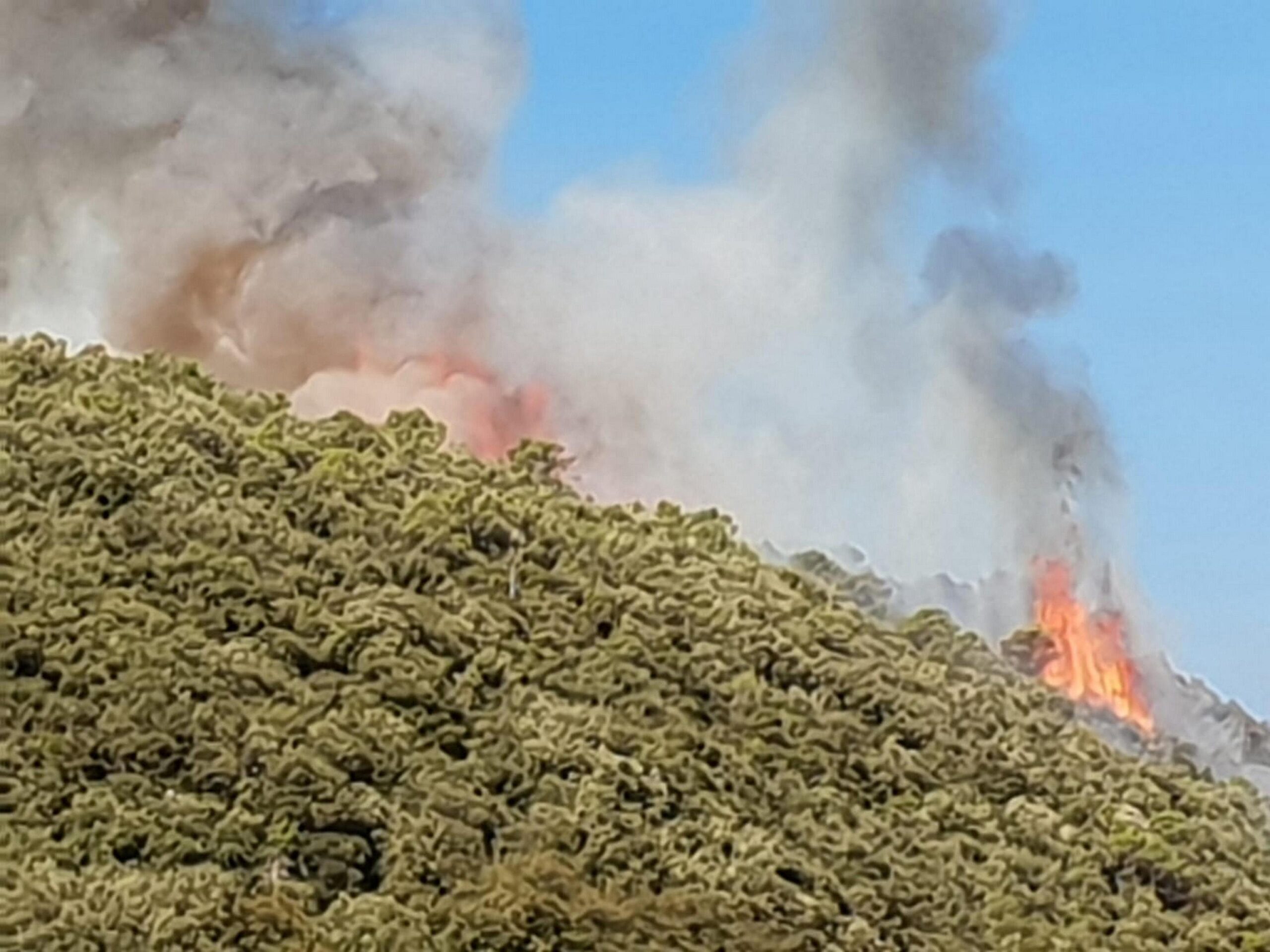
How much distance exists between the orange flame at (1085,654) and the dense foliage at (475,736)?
2.25m

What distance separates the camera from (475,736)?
1102cm

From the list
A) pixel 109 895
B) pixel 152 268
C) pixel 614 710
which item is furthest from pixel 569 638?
pixel 152 268

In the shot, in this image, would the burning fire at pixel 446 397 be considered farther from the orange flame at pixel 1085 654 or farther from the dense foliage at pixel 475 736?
the dense foliage at pixel 475 736

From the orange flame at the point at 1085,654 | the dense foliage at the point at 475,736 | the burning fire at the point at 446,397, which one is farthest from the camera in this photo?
the burning fire at the point at 446,397

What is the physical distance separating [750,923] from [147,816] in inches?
93.5

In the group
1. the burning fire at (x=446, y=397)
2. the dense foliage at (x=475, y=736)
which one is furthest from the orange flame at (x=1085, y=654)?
the burning fire at (x=446, y=397)

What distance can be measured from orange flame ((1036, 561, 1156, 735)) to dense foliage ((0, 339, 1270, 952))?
2.25m

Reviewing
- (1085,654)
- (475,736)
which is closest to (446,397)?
(1085,654)

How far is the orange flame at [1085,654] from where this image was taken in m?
14.8

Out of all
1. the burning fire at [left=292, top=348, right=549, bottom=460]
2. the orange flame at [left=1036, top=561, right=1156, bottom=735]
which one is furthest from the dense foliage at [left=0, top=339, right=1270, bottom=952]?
the burning fire at [left=292, top=348, right=549, bottom=460]

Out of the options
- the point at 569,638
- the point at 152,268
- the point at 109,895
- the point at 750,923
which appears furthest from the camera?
the point at 152,268

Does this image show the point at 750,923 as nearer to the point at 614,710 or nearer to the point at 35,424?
the point at 614,710

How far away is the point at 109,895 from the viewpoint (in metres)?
9.92

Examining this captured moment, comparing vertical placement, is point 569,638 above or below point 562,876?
above
